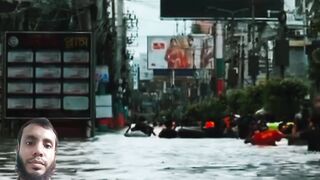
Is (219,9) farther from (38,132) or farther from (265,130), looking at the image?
(38,132)

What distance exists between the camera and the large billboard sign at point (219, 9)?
71562mm

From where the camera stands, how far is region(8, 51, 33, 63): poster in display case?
119 ft

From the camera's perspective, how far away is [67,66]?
36.3 meters

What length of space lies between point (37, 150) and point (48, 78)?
1291 inches

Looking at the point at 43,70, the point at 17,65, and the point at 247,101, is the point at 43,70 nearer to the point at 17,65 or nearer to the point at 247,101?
the point at 17,65

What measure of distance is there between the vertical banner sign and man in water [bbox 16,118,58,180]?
1276 inches

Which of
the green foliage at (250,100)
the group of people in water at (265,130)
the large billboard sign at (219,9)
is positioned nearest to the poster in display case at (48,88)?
the group of people in water at (265,130)

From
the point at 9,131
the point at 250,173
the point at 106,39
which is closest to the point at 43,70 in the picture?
the point at 9,131

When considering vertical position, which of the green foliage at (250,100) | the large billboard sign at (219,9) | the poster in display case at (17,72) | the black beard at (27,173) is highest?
the large billboard sign at (219,9)

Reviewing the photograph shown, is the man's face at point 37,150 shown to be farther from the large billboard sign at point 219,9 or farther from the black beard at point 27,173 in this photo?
the large billboard sign at point 219,9

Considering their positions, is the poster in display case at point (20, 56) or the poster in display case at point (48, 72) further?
the poster in display case at point (20, 56)

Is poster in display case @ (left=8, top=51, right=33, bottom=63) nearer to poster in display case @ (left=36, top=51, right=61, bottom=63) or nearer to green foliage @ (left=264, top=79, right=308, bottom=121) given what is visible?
poster in display case @ (left=36, top=51, right=61, bottom=63)

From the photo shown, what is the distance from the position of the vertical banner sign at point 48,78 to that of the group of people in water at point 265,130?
6.01 metres
